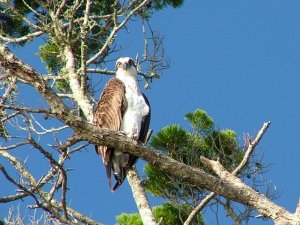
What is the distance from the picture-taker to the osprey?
266 inches

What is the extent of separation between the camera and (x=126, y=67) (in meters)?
7.84

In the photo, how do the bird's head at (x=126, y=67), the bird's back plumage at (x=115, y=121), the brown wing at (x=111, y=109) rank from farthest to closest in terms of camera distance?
the bird's head at (x=126, y=67), the brown wing at (x=111, y=109), the bird's back plumage at (x=115, y=121)

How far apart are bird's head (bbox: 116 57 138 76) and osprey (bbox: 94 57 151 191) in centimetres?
45

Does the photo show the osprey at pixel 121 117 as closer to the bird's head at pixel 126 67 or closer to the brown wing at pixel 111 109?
the brown wing at pixel 111 109

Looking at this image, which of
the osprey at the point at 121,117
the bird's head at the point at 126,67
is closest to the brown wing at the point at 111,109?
the osprey at the point at 121,117

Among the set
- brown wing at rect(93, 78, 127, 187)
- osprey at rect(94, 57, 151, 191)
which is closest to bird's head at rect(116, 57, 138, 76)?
osprey at rect(94, 57, 151, 191)

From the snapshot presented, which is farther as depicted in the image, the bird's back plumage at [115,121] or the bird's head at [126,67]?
the bird's head at [126,67]

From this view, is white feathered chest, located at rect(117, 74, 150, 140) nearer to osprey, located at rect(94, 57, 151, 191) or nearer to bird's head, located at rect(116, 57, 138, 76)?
osprey, located at rect(94, 57, 151, 191)

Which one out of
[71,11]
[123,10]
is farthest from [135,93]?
[123,10]

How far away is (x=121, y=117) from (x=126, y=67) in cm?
102

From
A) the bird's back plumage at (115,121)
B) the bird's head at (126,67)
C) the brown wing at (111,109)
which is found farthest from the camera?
the bird's head at (126,67)

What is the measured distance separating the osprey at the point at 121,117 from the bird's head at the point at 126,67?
450 millimetres

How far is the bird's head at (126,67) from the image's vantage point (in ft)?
25.6

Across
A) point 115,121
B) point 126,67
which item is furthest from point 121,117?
point 126,67
